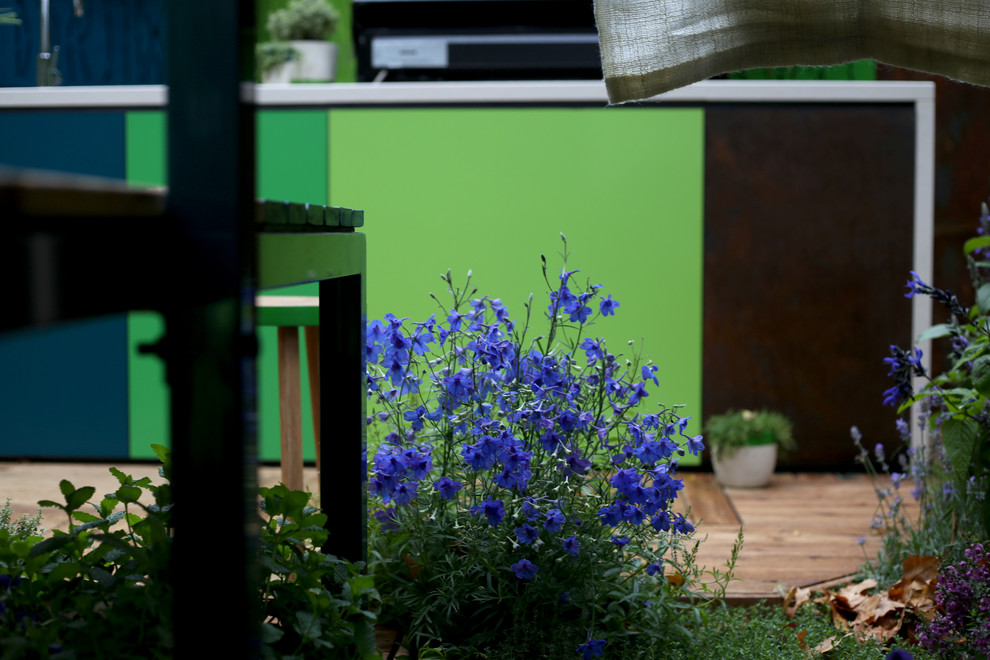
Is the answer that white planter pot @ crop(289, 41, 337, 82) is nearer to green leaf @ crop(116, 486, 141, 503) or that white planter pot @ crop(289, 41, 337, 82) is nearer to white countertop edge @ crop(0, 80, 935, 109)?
white countertop edge @ crop(0, 80, 935, 109)

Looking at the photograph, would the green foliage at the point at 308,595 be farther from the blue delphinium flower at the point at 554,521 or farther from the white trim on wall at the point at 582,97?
the white trim on wall at the point at 582,97

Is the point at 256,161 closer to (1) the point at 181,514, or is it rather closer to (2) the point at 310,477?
(1) the point at 181,514

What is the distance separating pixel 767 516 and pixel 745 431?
0.98 ft

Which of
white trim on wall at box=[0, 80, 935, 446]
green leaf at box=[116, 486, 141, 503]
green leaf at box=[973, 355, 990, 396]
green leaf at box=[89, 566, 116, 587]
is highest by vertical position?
white trim on wall at box=[0, 80, 935, 446]

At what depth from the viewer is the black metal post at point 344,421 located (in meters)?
1.02

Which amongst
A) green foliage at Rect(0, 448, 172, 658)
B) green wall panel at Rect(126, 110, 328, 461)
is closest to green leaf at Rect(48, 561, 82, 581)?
green foliage at Rect(0, 448, 172, 658)

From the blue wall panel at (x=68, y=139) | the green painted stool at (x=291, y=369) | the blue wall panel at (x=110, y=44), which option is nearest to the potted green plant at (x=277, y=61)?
the blue wall panel at (x=110, y=44)

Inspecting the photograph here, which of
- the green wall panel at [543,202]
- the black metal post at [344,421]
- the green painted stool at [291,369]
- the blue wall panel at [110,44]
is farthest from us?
the blue wall panel at [110,44]

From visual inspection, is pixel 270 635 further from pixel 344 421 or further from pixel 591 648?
pixel 591 648

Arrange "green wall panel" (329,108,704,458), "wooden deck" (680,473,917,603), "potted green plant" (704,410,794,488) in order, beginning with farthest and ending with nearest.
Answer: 1. "green wall panel" (329,108,704,458)
2. "potted green plant" (704,410,794,488)
3. "wooden deck" (680,473,917,603)

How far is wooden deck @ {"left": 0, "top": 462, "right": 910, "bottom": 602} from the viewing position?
1.70m

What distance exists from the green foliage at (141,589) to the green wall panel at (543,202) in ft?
5.14

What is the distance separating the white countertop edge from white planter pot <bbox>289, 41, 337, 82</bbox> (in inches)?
22.6

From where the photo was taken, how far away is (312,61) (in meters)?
3.07
